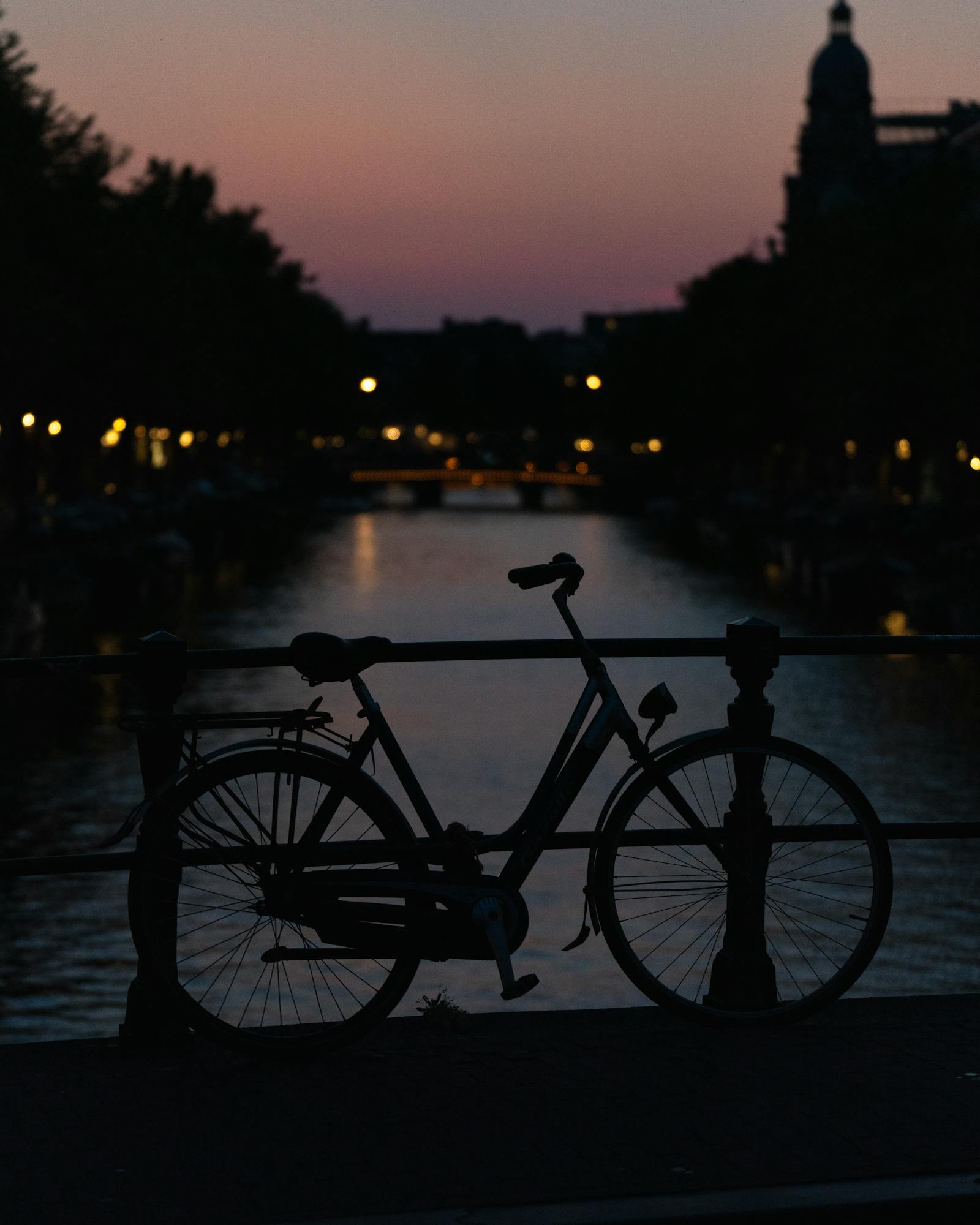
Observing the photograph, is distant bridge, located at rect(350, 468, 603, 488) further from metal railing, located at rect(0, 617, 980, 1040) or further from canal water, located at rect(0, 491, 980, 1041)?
metal railing, located at rect(0, 617, 980, 1040)

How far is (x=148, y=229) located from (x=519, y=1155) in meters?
65.9

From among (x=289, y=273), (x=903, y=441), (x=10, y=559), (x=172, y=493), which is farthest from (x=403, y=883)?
(x=289, y=273)

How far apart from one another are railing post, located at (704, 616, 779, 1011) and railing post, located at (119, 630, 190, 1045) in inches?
57.3

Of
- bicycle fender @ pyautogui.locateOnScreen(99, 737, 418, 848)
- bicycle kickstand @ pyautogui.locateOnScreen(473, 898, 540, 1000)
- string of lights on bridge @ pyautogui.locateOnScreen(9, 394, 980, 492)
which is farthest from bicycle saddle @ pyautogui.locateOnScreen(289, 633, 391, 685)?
string of lights on bridge @ pyautogui.locateOnScreen(9, 394, 980, 492)

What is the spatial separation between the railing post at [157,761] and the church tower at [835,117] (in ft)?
484

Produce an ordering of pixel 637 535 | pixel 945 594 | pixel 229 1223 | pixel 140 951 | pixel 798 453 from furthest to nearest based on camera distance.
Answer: pixel 798 453
pixel 637 535
pixel 945 594
pixel 140 951
pixel 229 1223

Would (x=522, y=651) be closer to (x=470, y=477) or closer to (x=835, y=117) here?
(x=470, y=477)

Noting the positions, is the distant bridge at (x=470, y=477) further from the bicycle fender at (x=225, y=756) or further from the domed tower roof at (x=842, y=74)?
the bicycle fender at (x=225, y=756)

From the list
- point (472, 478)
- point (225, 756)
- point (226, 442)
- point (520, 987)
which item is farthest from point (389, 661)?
point (472, 478)

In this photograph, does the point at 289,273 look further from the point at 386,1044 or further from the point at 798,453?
the point at 386,1044

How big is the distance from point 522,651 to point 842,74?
15758 centimetres

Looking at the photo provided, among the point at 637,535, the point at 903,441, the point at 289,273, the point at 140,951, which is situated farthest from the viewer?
the point at 289,273

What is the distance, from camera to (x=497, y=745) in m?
32.1

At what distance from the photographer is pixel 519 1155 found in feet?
14.8
